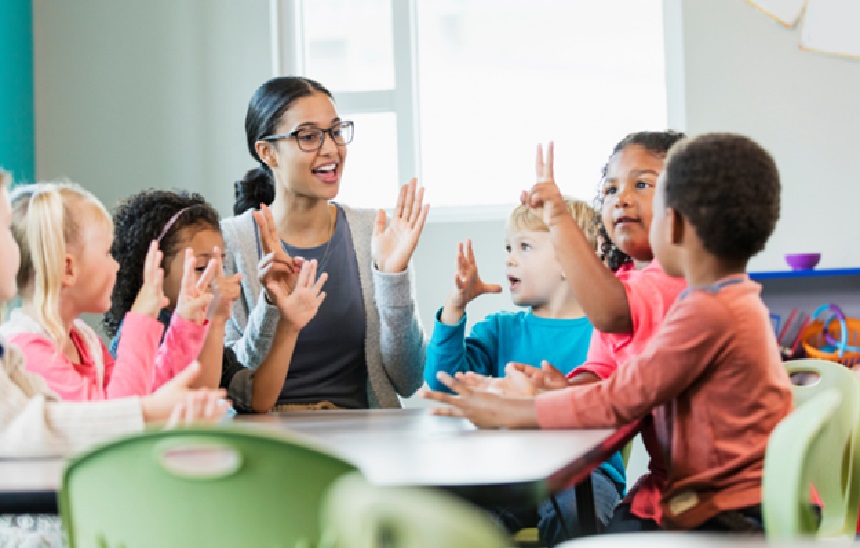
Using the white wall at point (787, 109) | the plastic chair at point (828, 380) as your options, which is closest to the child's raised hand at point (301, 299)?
the plastic chair at point (828, 380)

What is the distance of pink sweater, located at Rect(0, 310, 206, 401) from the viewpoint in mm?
1624

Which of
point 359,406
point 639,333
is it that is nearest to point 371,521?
point 639,333

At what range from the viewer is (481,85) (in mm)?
4590

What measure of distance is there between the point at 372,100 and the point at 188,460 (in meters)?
3.51

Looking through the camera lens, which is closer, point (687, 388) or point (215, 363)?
point (687, 388)

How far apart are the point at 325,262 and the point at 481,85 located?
231cm

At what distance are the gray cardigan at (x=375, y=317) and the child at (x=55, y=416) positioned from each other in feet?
2.51

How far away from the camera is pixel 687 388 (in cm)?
154

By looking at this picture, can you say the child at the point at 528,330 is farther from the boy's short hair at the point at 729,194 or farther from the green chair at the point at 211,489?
the green chair at the point at 211,489

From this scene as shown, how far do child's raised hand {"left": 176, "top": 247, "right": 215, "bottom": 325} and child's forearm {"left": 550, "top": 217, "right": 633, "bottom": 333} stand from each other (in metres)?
0.68

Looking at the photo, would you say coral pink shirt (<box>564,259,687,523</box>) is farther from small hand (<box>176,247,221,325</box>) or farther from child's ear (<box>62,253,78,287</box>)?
child's ear (<box>62,253,78,287</box>)

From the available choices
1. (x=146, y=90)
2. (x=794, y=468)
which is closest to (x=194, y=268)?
(x=794, y=468)

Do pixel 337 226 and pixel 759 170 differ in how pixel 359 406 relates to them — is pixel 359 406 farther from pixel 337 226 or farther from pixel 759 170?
pixel 759 170

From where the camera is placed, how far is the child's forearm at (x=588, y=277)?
5.87 feet
